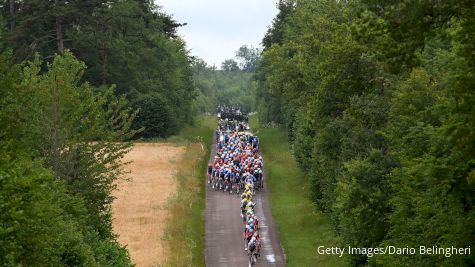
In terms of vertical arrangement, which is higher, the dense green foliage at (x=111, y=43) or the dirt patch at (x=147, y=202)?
the dense green foliage at (x=111, y=43)

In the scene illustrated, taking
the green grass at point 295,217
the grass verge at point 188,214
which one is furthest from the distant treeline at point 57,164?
the green grass at point 295,217

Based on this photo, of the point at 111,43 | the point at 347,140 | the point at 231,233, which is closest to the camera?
the point at 347,140

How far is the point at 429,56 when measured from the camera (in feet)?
105

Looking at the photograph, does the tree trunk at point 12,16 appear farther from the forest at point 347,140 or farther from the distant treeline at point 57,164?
the distant treeline at point 57,164

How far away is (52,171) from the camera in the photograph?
2531 centimetres

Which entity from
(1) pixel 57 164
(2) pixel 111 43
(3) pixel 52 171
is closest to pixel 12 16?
(2) pixel 111 43

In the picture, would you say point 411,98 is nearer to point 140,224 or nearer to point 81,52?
point 140,224

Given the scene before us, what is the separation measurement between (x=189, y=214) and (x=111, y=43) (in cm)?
3888

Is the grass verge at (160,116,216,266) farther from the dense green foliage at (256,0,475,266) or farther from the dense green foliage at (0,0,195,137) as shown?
the dense green foliage at (0,0,195,137)

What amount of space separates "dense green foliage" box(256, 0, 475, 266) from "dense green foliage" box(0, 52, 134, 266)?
23.7 ft

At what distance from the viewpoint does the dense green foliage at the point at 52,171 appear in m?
17.0

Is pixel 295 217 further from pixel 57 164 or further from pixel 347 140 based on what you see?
pixel 57 164

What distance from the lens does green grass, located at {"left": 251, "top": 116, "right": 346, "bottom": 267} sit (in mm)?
35688

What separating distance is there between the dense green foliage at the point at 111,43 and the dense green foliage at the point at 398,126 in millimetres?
34059
